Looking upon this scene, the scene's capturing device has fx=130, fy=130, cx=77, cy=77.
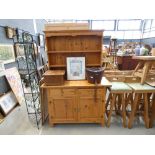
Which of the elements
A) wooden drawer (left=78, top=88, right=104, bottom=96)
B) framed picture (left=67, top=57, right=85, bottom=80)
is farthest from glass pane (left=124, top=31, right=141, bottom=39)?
wooden drawer (left=78, top=88, right=104, bottom=96)

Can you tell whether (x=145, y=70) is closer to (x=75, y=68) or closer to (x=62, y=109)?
(x=75, y=68)

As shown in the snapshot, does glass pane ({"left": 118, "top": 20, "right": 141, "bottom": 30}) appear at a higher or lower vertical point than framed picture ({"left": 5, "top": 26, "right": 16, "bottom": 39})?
higher

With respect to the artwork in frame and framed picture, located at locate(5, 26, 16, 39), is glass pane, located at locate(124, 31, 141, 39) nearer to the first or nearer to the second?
framed picture, located at locate(5, 26, 16, 39)

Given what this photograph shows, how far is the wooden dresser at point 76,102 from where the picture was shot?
214cm

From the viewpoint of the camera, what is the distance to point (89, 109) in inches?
88.6

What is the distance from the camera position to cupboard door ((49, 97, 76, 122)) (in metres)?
2.20

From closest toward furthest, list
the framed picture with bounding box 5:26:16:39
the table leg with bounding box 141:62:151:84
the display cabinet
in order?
1. the table leg with bounding box 141:62:151:84
2. the display cabinet
3. the framed picture with bounding box 5:26:16:39

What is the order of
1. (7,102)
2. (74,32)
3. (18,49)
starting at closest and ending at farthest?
(74,32), (7,102), (18,49)

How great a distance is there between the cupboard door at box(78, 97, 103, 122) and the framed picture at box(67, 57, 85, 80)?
47 cm

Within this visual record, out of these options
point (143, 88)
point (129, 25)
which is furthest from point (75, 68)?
point (129, 25)

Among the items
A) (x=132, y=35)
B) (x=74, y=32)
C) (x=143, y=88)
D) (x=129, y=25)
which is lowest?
(x=143, y=88)

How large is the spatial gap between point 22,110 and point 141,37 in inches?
371

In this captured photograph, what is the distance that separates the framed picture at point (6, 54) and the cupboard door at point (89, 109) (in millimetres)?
1998

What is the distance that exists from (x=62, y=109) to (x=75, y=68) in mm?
784
